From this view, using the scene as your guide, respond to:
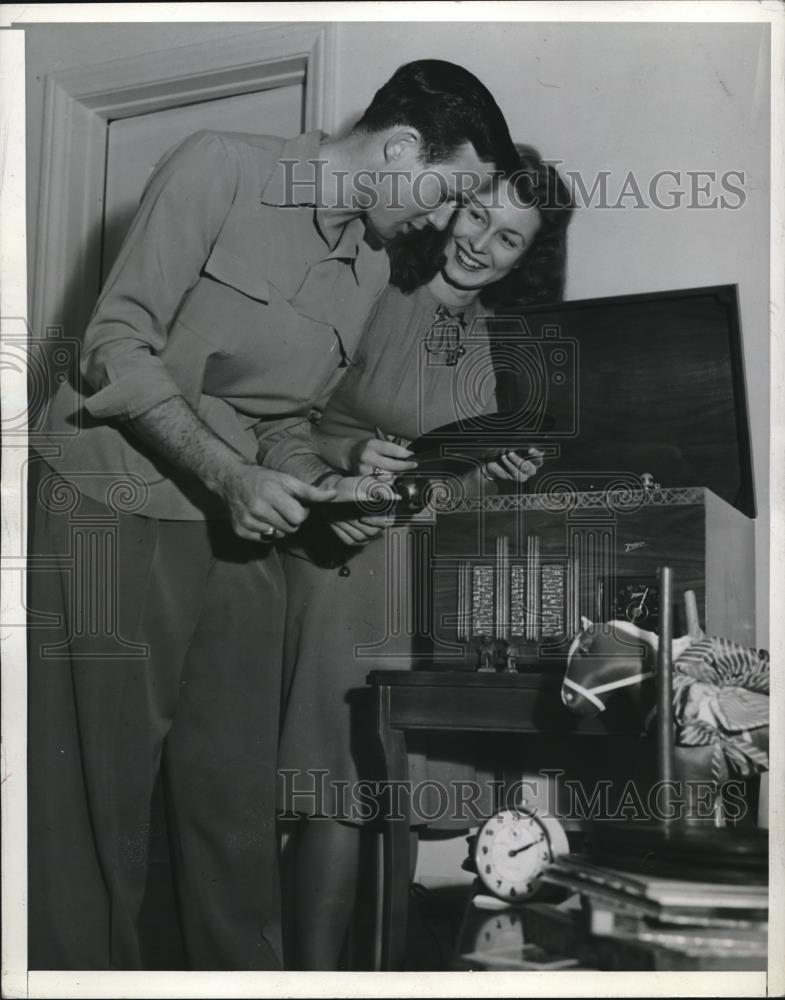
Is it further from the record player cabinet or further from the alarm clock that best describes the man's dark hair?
the alarm clock

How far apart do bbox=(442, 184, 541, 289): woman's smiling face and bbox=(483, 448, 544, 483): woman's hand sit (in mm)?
263

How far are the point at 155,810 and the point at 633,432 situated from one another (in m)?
0.87

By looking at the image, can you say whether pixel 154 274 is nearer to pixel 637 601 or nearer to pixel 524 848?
pixel 637 601

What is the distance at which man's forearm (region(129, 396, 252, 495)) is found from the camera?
5.59 ft

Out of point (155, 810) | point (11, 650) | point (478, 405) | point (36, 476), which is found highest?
point (478, 405)

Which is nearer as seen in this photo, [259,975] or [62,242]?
[259,975]

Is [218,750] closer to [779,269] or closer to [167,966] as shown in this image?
[167,966]

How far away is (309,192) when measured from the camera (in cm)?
176

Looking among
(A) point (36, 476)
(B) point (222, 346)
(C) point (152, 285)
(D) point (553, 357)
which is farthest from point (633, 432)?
(A) point (36, 476)

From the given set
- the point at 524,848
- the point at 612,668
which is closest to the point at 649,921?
the point at 524,848

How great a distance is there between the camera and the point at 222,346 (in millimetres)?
1744

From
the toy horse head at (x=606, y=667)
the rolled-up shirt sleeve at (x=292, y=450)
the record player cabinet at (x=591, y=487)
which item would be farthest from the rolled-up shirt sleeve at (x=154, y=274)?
the toy horse head at (x=606, y=667)

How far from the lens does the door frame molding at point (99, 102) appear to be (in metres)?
1.79

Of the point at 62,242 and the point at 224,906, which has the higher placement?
the point at 62,242
